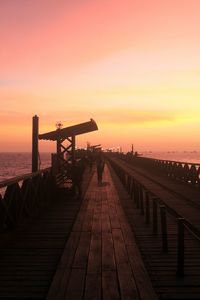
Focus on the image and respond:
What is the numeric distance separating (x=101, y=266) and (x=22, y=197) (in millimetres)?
3675

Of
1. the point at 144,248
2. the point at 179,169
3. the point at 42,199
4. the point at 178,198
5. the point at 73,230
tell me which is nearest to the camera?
the point at 144,248

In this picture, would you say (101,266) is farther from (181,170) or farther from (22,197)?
(181,170)

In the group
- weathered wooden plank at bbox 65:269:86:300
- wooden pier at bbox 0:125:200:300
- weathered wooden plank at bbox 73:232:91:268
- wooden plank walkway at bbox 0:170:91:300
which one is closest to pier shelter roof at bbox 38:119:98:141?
wooden pier at bbox 0:125:200:300

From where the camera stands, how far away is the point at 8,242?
28.1ft

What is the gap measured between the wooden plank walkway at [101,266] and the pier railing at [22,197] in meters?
1.37

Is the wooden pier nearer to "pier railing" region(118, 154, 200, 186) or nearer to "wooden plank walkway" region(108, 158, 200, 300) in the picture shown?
"wooden plank walkway" region(108, 158, 200, 300)

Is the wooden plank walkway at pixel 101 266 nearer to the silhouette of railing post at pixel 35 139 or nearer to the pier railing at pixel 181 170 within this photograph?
the silhouette of railing post at pixel 35 139

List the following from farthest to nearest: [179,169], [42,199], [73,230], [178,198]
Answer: [179,169]
[178,198]
[42,199]
[73,230]

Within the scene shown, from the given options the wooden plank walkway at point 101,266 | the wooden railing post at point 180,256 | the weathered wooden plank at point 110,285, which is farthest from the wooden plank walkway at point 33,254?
the wooden railing post at point 180,256

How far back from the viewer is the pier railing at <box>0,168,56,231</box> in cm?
850

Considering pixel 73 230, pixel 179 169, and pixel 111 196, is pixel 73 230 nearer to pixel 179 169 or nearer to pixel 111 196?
pixel 111 196

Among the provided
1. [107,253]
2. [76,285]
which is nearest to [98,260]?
[107,253]

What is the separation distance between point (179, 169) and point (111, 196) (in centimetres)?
1008

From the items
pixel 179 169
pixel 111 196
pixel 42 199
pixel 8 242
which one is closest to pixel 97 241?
pixel 8 242
